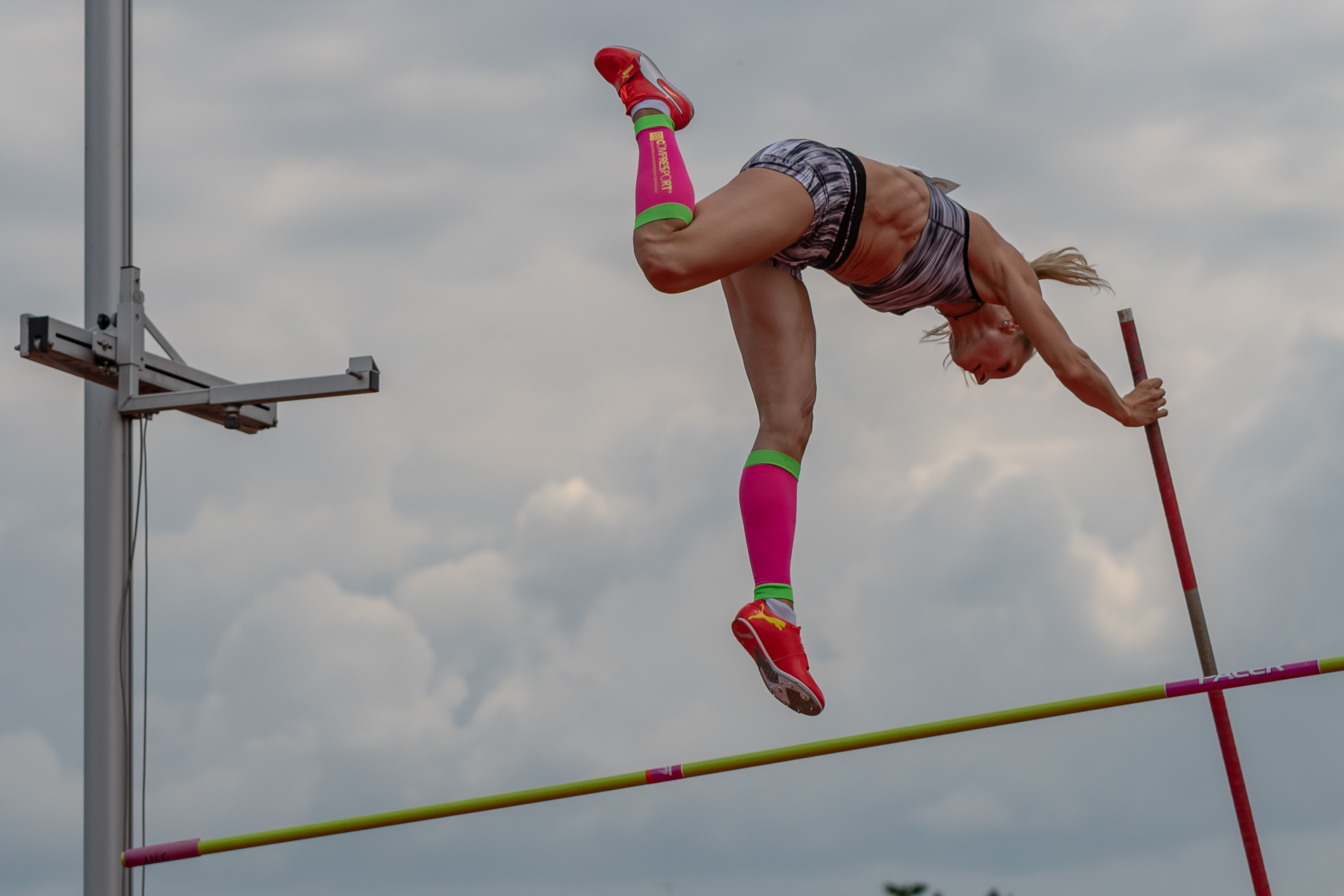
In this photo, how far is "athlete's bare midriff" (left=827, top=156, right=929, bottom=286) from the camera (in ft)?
15.8

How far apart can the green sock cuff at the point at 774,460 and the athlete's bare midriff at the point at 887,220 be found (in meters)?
0.58

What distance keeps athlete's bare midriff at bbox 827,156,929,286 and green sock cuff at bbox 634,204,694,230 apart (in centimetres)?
58

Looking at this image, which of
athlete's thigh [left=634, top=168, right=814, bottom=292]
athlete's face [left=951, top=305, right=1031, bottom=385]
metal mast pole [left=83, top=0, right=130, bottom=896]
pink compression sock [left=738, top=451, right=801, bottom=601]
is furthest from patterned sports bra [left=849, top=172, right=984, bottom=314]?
metal mast pole [left=83, top=0, right=130, bottom=896]

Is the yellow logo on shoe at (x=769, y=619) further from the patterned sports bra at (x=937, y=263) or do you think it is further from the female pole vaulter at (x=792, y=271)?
the patterned sports bra at (x=937, y=263)

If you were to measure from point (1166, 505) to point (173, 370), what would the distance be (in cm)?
353

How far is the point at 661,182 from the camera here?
4.53m

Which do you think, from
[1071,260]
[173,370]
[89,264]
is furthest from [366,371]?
[1071,260]

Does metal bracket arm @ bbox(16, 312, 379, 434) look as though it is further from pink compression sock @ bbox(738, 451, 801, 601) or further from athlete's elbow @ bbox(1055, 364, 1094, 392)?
athlete's elbow @ bbox(1055, 364, 1094, 392)

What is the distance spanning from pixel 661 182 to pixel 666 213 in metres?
0.11

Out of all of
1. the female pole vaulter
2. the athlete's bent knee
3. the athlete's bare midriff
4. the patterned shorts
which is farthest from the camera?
the athlete's bare midriff

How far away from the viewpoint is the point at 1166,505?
5582 millimetres

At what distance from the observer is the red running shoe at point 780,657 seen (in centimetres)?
457

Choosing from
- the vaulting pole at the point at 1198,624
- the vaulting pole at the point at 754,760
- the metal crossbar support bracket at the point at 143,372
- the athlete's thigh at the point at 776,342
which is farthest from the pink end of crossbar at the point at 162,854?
→ the vaulting pole at the point at 1198,624

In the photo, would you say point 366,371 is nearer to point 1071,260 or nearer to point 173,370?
point 173,370
